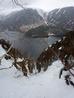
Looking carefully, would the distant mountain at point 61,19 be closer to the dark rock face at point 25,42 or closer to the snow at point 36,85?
the dark rock face at point 25,42

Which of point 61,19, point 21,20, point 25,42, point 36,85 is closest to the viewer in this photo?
point 36,85

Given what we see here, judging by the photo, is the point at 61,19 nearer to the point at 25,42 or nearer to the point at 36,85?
the point at 25,42

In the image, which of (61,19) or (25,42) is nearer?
(25,42)

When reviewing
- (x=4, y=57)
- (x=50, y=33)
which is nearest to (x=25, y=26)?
(x=50, y=33)

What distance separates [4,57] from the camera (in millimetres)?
3367

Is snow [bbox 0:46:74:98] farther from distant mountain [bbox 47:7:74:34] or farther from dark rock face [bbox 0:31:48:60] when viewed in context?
distant mountain [bbox 47:7:74:34]

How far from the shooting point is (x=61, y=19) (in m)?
5.97

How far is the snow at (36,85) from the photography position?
2697mm

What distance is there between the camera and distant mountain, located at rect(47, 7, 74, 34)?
5.76m

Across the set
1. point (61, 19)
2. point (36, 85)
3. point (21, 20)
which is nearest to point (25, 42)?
point (21, 20)

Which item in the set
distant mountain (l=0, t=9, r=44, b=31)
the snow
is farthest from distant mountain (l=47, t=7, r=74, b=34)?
the snow

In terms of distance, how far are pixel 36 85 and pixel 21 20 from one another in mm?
3643

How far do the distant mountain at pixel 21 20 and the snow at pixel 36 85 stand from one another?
124 inches

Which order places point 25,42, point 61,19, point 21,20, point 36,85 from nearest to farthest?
point 36,85 < point 25,42 < point 61,19 < point 21,20
